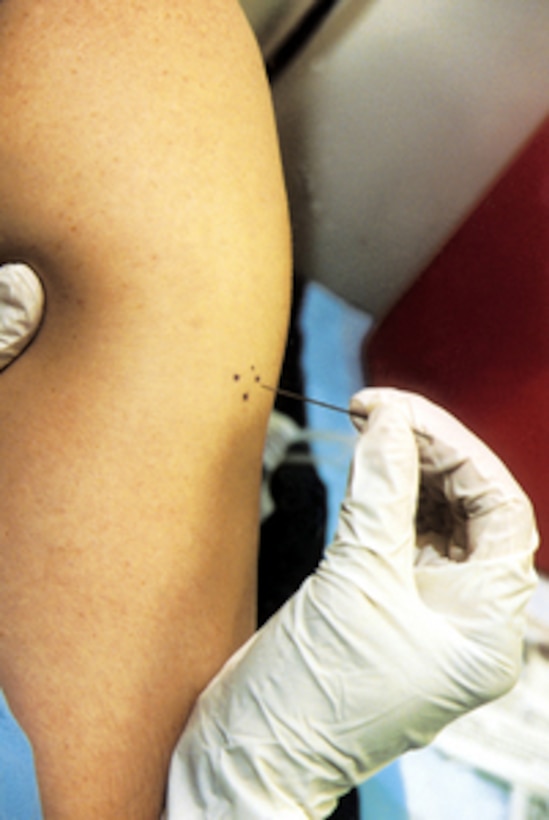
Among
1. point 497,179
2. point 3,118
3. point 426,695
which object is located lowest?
point 426,695

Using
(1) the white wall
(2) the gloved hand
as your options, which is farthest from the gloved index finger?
(1) the white wall

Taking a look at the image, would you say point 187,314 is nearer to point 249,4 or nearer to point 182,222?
point 182,222

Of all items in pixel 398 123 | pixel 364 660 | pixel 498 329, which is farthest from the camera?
pixel 398 123

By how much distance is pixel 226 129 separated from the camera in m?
0.84

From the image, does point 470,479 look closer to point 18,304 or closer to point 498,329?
point 498,329

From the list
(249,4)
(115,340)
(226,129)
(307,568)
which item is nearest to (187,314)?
(115,340)

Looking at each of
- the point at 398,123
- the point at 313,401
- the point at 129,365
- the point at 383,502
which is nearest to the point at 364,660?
the point at 383,502

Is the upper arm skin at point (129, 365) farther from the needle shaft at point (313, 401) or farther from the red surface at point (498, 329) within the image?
the red surface at point (498, 329)

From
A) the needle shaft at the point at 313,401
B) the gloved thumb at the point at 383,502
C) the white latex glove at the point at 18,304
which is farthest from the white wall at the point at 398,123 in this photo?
the white latex glove at the point at 18,304

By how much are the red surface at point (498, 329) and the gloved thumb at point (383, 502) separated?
0.53ft

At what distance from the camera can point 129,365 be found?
799 mm

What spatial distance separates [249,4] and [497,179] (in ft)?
1.95

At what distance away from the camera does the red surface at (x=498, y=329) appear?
0.86 meters

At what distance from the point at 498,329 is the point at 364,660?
0.48 meters
